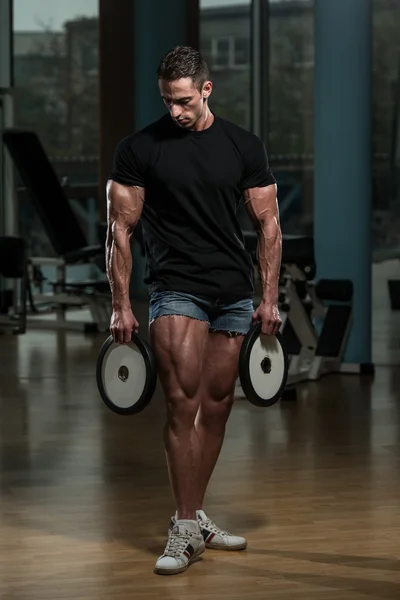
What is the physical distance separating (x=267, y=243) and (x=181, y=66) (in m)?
0.49

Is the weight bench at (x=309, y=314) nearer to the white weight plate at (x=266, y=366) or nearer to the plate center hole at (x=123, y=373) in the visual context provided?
the white weight plate at (x=266, y=366)

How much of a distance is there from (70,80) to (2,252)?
6.87 feet

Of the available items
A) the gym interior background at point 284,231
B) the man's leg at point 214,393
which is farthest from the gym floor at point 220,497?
the man's leg at point 214,393

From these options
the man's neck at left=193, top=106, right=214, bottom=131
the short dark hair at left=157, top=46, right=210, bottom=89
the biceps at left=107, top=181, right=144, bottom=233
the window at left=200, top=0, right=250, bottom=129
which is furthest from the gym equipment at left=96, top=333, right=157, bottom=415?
the window at left=200, top=0, right=250, bottom=129

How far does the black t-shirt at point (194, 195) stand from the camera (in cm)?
307

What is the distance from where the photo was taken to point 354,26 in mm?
5910

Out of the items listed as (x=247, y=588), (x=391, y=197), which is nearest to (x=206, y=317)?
(x=247, y=588)

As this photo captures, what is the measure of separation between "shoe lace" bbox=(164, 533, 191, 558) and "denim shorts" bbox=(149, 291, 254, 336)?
52 centimetres

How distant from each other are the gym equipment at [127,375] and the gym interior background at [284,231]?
0.41 meters

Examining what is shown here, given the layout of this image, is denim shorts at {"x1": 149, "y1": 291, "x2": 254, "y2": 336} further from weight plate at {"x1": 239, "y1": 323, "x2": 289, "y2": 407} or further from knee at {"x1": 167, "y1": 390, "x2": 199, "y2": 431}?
knee at {"x1": 167, "y1": 390, "x2": 199, "y2": 431}

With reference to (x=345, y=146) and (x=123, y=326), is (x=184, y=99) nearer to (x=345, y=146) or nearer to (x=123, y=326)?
(x=123, y=326)

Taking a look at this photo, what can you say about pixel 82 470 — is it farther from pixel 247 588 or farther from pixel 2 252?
pixel 2 252

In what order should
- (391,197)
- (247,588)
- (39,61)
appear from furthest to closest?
(391,197)
(39,61)
(247,588)

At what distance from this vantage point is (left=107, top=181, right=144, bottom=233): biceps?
10.1 feet
